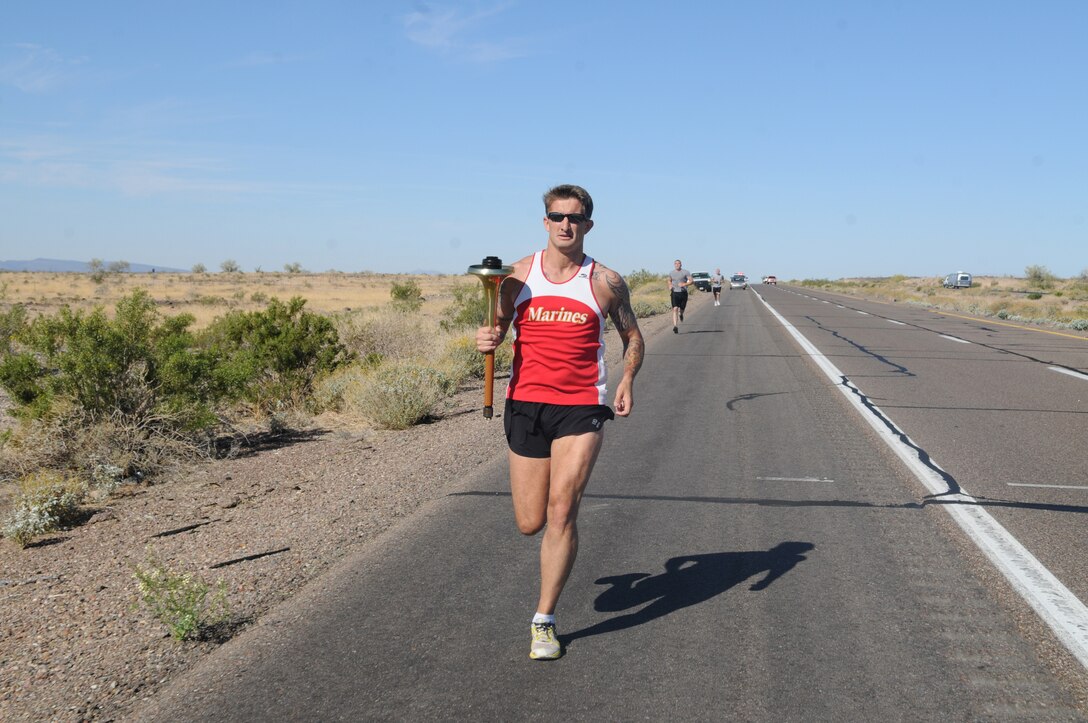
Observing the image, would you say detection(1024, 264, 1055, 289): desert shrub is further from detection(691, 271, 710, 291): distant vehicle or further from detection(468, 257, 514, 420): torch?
detection(468, 257, 514, 420): torch

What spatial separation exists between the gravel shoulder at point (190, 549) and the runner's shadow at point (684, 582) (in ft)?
5.69

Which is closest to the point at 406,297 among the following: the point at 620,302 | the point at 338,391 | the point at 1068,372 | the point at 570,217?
the point at 338,391

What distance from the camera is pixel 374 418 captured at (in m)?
11.3

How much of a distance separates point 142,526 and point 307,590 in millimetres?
2622

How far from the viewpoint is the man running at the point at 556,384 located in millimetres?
4117

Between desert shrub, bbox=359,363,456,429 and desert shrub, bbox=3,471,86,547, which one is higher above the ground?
desert shrub, bbox=359,363,456,429

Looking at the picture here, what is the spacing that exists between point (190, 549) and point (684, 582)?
3.24 meters

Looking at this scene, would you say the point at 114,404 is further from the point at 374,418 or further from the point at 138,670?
the point at 138,670

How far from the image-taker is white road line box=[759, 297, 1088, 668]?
436 cm

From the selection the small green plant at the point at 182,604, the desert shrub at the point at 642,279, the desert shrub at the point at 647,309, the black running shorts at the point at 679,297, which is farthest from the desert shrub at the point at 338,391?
the desert shrub at the point at 642,279

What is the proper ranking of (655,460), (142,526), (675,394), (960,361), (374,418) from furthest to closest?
(960,361) → (675,394) → (374,418) → (655,460) → (142,526)

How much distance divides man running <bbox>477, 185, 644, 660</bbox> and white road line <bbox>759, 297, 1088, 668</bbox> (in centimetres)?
226

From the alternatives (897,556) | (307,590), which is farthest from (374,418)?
(897,556)

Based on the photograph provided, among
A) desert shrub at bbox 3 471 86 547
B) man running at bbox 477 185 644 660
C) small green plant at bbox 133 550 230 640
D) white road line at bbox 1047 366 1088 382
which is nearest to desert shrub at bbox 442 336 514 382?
desert shrub at bbox 3 471 86 547
